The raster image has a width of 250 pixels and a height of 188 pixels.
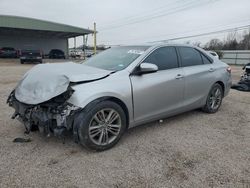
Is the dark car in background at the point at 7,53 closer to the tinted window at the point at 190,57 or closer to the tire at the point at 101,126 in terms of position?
the tinted window at the point at 190,57

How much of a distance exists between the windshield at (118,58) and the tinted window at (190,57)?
2.87ft

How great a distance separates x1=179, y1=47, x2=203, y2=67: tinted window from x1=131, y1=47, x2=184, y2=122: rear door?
0.74 feet

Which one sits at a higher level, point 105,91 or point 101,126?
point 105,91

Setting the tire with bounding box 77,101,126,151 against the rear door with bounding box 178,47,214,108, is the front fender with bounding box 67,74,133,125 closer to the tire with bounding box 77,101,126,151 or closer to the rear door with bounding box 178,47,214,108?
the tire with bounding box 77,101,126,151

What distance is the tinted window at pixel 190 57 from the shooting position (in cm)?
427

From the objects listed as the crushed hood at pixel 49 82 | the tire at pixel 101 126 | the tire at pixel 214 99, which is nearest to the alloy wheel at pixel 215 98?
the tire at pixel 214 99

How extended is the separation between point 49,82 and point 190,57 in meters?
2.83

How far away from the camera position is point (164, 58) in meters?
3.94

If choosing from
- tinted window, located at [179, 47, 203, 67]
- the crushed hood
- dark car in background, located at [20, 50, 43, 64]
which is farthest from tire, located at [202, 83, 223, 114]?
dark car in background, located at [20, 50, 43, 64]

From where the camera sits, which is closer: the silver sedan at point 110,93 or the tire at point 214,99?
the silver sedan at point 110,93

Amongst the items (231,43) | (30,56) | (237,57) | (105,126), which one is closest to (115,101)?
(105,126)

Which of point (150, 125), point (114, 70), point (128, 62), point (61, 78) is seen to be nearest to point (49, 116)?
point (61, 78)

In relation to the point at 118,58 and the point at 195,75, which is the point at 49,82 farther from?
the point at 195,75

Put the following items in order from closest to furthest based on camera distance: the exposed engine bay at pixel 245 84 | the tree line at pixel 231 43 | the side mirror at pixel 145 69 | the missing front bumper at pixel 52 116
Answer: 1. the missing front bumper at pixel 52 116
2. the side mirror at pixel 145 69
3. the exposed engine bay at pixel 245 84
4. the tree line at pixel 231 43
